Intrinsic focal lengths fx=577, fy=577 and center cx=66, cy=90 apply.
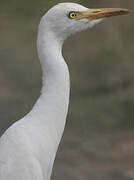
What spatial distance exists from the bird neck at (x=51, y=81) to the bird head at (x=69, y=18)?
2.0 inches

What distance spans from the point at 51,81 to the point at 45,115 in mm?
215

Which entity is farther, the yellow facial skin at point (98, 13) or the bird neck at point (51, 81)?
the yellow facial skin at point (98, 13)

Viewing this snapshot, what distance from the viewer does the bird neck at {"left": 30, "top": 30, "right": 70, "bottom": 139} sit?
3.45 m

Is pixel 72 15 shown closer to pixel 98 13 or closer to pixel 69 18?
pixel 69 18

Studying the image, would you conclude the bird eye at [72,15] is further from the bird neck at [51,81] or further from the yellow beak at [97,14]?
the bird neck at [51,81]

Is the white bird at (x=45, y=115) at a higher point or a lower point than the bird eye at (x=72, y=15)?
lower

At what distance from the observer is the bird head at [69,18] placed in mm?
3451

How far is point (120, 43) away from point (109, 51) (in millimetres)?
332

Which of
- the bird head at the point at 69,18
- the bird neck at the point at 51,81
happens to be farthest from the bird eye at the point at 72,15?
the bird neck at the point at 51,81

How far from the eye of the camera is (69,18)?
3545mm

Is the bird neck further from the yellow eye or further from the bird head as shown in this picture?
the yellow eye

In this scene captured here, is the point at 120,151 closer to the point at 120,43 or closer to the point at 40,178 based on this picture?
the point at 120,43

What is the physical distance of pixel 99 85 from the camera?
8594 mm

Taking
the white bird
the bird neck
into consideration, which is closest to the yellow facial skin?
the white bird
